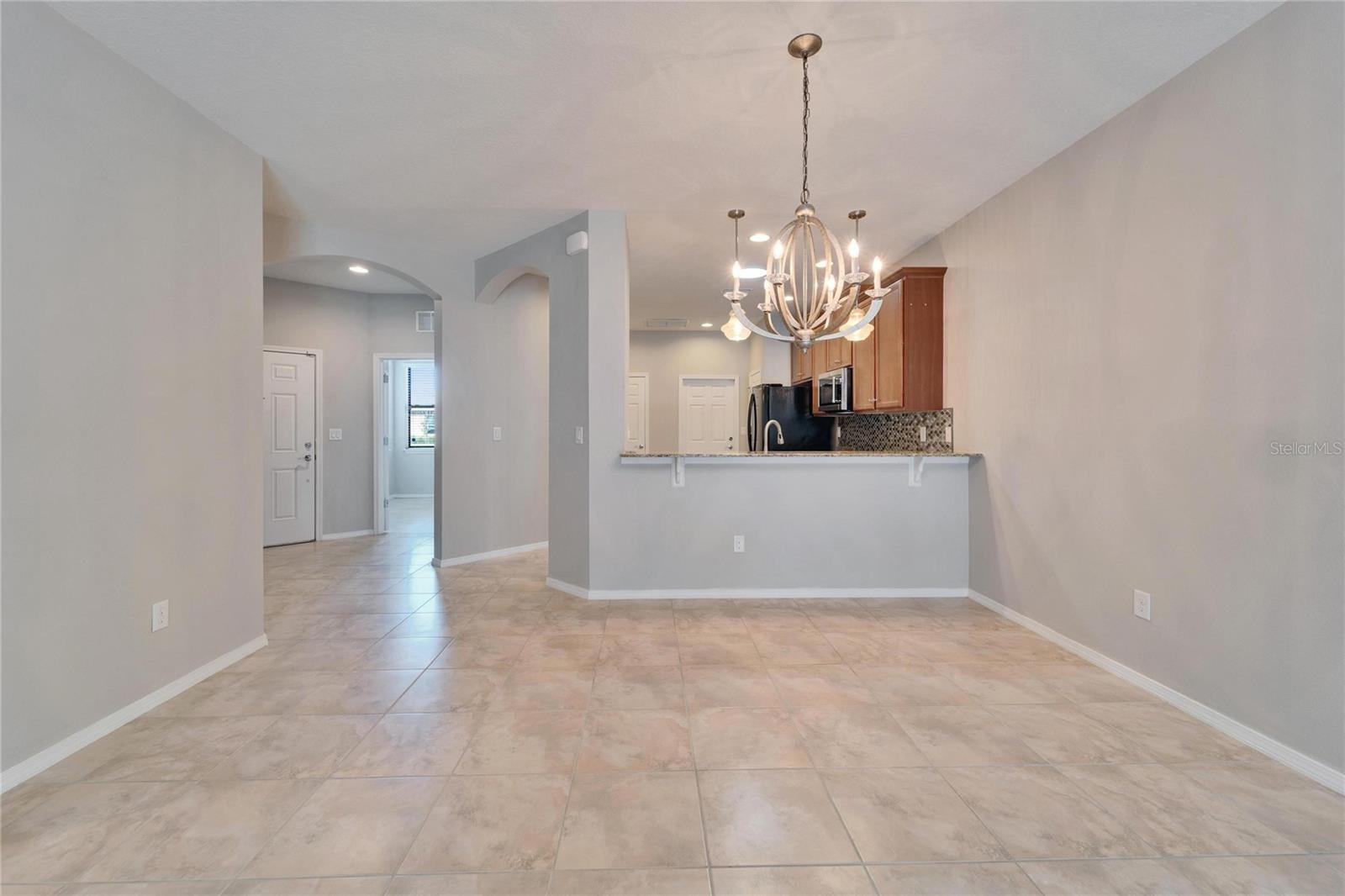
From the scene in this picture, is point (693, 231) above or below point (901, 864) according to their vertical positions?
above

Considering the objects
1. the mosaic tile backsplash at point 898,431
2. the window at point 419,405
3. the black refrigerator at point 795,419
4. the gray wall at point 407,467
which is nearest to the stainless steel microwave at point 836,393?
the mosaic tile backsplash at point 898,431

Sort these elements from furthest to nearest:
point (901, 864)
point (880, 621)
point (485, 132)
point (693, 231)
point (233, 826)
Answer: point (693, 231) < point (880, 621) < point (485, 132) < point (233, 826) < point (901, 864)

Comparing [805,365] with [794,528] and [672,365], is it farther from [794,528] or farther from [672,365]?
[794,528]

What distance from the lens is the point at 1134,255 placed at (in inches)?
94.8

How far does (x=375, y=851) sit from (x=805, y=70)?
2.95 metres

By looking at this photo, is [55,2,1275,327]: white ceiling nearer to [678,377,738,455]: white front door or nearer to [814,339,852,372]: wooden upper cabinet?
[814,339,852,372]: wooden upper cabinet

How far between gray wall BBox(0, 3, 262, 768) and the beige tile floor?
0.31 m

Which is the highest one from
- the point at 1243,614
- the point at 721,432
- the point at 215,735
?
the point at 721,432

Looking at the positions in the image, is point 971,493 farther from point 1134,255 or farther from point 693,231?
point 693,231

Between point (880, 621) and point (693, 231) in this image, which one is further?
point (693, 231)

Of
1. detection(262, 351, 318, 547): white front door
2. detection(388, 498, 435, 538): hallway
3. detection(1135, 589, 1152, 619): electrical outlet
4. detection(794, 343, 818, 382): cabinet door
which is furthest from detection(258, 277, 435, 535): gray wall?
detection(1135, 589, 1152, 619): electrical outlet

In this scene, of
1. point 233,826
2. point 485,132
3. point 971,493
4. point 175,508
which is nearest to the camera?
point 233,826

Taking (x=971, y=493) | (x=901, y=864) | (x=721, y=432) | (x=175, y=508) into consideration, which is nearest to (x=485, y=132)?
(x=175, y=508)

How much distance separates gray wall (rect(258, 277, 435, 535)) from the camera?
5680mm
